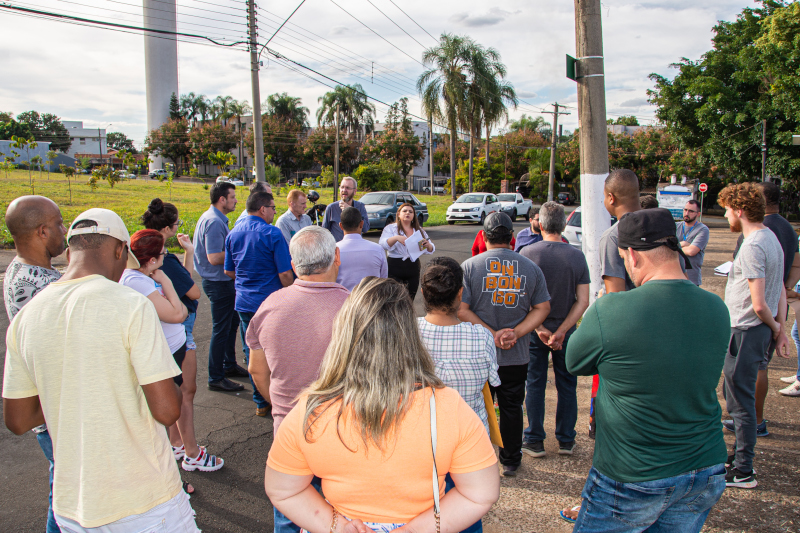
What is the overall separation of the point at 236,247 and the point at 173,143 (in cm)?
6930

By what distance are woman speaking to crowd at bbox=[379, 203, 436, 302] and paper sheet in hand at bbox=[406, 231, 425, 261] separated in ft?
0.12

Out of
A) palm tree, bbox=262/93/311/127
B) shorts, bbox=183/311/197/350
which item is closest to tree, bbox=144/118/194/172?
palm tree, bbox=262/93/311/127

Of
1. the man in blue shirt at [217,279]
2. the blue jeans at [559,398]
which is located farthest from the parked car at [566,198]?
the blue jeans at [559,398]

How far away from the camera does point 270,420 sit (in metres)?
4.47

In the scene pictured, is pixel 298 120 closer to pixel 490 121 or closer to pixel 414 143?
pixel 414 143

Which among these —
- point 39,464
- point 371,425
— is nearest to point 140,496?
point 371,425

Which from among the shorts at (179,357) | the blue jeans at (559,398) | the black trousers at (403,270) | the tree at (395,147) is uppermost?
the tree at (395,147)

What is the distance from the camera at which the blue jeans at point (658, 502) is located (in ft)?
6.64

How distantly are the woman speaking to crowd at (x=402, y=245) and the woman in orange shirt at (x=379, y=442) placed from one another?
430 centimetres

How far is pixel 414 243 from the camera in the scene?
6.00 m

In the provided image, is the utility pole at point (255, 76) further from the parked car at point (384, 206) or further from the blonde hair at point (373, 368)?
the blonde hair at point (373, 368)

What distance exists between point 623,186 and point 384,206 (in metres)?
16.8

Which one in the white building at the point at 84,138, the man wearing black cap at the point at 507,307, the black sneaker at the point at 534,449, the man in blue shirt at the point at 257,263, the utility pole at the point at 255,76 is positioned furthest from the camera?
the white building at the point at 84,138

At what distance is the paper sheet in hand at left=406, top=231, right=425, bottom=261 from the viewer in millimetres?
5969
